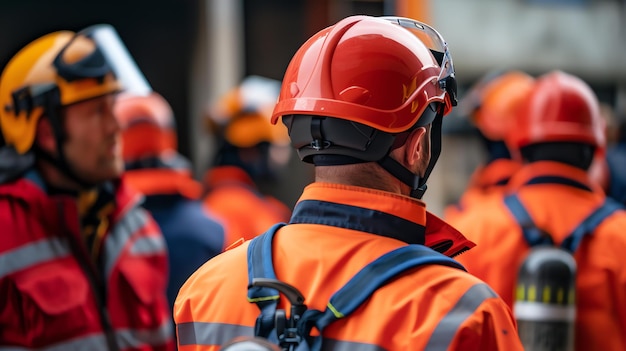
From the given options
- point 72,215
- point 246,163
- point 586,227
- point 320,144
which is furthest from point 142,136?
point 320,144

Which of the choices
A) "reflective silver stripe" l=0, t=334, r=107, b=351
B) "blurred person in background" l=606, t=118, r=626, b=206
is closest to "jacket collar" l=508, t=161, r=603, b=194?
"reflective silver stripe" l=0, t=334, r=107, b=351

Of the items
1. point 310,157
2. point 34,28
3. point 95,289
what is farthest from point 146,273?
point 34,28

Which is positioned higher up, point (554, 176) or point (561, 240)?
point (554, 176)

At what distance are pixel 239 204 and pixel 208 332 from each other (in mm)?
4900

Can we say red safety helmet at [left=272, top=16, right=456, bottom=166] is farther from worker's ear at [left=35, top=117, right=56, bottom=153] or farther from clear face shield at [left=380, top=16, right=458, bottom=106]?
worker's ear at [left=35, top=117, right=56, bottom=153]

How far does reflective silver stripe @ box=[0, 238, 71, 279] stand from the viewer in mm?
3711

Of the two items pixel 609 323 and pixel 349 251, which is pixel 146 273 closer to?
pixel 609 323

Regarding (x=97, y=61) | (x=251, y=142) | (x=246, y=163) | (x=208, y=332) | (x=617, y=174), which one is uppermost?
(x=97, y=61)

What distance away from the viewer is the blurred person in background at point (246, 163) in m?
7.33

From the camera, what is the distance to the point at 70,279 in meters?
3.89

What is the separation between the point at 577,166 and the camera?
449 cm

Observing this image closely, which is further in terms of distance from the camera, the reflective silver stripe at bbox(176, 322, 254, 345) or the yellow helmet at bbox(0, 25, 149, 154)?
the yellow helmet at bbox(0, 25, 149, 154)

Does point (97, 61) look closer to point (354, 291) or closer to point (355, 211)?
point (355, 211)

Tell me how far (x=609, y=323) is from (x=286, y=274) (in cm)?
202
